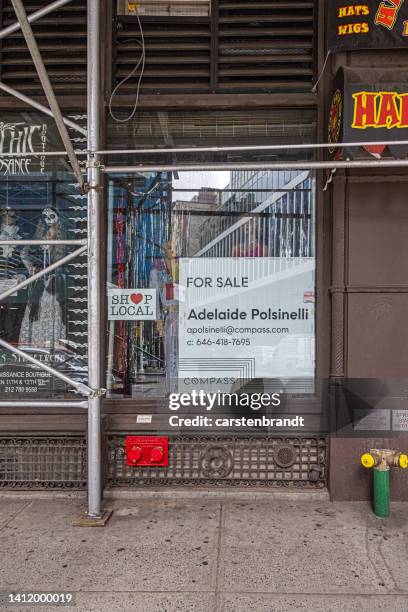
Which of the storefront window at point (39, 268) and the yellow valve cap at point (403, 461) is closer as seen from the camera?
the yellow valve cap at point (403, 461)

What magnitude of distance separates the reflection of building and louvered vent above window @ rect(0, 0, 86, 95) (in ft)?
5.11

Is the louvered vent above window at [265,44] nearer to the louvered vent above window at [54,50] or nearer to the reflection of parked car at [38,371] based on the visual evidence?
the louvered vent above window at [54,50]

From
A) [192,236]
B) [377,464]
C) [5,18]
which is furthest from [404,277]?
[5,18]

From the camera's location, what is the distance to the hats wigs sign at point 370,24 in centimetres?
457

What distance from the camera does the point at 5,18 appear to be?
16.6 ft

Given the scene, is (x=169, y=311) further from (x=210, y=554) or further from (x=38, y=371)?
(x=210, y=554)

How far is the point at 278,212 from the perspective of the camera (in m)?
5.07

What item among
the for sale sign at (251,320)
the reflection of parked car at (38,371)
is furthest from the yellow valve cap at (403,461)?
the reflection of parked car at (38,371)

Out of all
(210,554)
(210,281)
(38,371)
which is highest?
(210,281)

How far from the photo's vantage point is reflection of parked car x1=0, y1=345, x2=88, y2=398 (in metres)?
5.05

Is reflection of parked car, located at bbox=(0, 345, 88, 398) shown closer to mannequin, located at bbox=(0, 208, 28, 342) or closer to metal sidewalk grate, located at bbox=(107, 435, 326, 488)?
mannequin, located at bbox=(0, 208, 28, 342)

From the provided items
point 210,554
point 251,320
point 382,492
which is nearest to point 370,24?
point 251,320

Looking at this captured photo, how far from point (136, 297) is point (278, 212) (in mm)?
1706

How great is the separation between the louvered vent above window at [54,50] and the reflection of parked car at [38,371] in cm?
268
